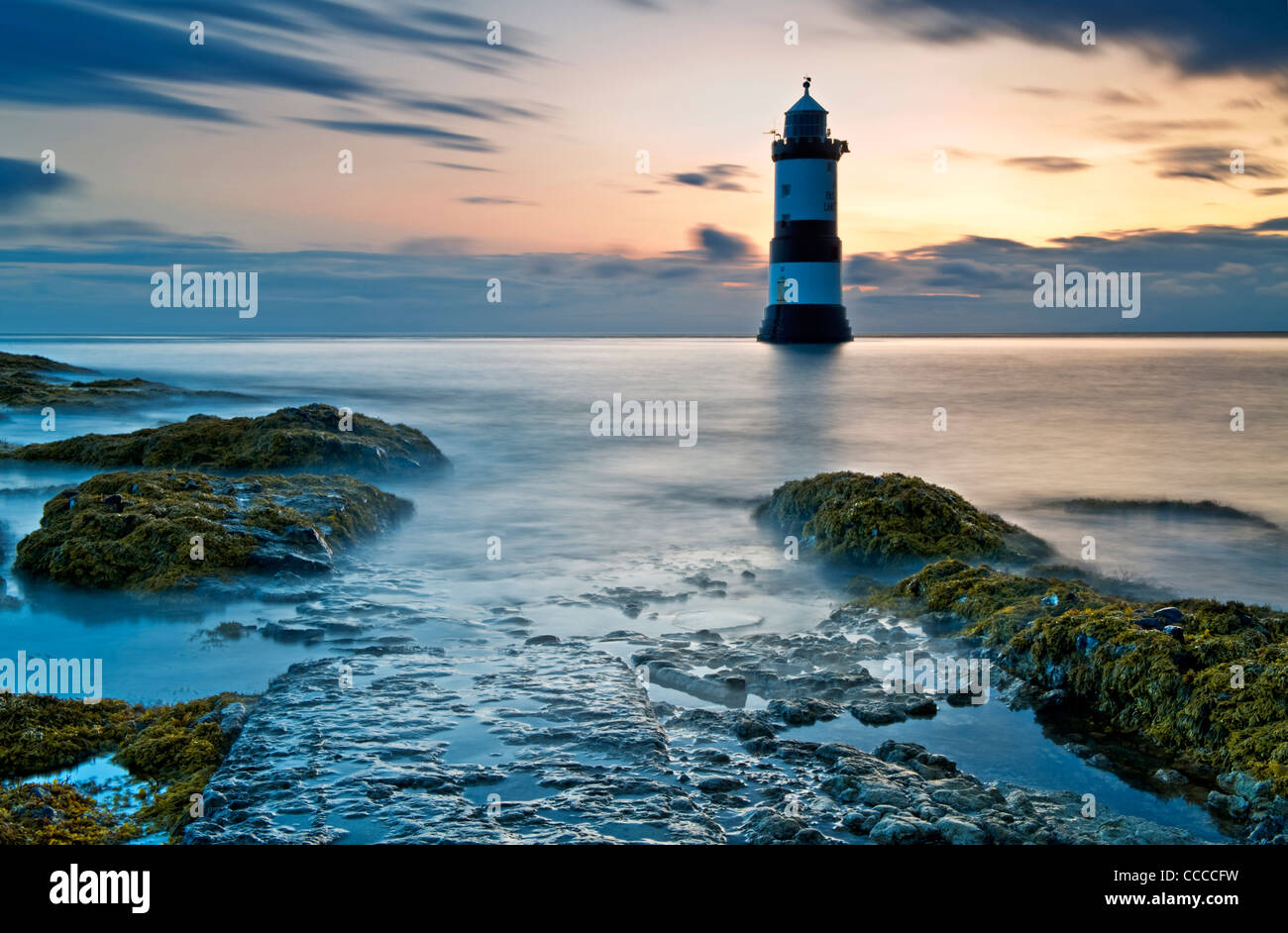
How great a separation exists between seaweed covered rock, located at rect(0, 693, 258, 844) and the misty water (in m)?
0.62

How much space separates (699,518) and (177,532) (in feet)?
20.3

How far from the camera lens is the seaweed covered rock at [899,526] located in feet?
27.6

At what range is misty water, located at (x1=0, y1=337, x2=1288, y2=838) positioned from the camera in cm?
582

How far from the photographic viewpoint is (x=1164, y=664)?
4.97 m

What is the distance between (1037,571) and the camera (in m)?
8.30

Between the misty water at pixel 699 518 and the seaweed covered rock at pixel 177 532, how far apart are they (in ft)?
0.93

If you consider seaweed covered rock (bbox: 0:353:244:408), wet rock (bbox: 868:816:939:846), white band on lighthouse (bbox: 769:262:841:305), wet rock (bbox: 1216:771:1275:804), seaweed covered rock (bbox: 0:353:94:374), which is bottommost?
wet rock (bbox: 1216:771:1275:804)

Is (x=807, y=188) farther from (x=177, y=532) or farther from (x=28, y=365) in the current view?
(x=177, y=532)

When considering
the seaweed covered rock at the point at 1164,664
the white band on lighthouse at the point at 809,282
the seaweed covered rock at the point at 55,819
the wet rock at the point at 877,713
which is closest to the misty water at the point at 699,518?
the wet rock at the point at 877,713

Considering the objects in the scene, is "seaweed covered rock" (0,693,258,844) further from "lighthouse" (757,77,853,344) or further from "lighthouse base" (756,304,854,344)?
"lighthouse base" (756,304,854,344)

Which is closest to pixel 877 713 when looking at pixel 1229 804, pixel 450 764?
pixel 1229 804

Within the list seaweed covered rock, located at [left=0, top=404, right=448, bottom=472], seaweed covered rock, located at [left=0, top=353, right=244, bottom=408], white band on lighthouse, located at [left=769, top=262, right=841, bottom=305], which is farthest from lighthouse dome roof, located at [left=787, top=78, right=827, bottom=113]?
seaweed covered rock, located at [left=0, top=404, right=448, bottom=472]

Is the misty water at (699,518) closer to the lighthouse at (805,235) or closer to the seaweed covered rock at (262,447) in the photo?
the seaweed covered rock at (262,447)
